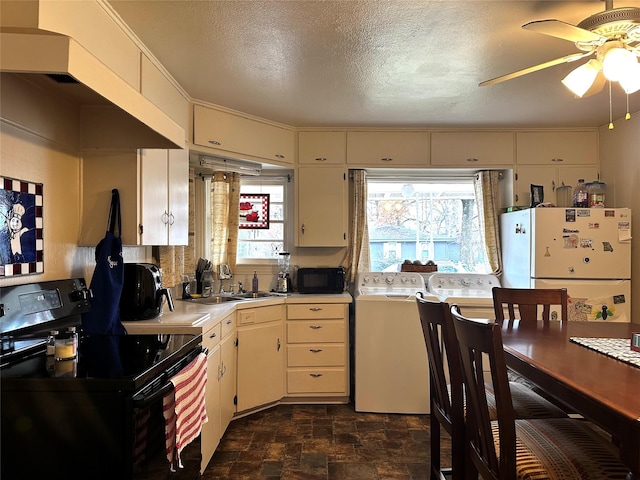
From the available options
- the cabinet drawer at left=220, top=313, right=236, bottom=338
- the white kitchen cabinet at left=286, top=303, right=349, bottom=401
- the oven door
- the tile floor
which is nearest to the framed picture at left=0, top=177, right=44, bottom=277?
the oven door

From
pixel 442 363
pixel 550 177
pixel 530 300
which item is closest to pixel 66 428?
pixel 442 363

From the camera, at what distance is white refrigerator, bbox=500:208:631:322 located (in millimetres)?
2928

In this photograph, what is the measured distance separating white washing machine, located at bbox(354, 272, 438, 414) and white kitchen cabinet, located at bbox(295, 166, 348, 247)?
2.34ft

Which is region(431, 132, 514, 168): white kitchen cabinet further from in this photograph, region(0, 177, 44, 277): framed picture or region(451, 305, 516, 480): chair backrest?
region(0, 177, 44, 277): framed picture

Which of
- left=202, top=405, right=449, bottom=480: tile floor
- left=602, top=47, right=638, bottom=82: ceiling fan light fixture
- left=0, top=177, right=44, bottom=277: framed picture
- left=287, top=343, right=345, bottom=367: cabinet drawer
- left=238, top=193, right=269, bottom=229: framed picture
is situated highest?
left=602, top=47, right=638, bottom=82: ceiling fan light fixture

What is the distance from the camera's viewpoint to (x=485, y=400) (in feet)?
4.24

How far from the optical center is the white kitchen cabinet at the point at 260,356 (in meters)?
2.81

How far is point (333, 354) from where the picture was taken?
3.12 metres

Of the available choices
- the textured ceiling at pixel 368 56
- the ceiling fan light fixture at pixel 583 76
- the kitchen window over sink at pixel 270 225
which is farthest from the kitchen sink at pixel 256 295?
the ceiling fan light fixture at pixel 583 76

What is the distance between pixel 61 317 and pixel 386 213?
2.86m

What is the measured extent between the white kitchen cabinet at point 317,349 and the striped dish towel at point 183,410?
154 cm

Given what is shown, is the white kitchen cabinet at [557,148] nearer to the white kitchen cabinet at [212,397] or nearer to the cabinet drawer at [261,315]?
the cabinet drawer at [261,315]

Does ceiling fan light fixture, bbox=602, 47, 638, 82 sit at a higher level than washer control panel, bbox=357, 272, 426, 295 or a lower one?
higher

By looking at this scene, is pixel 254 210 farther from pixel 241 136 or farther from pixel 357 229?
pixel 357 229
